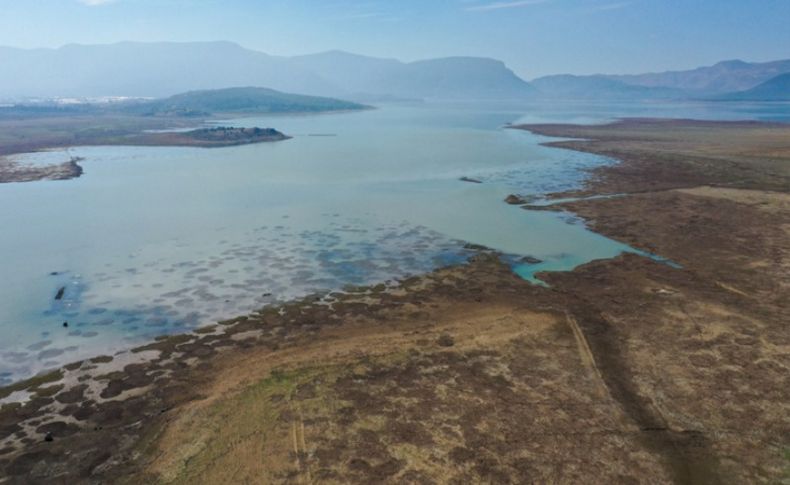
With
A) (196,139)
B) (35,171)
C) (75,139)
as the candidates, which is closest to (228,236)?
(35,171)

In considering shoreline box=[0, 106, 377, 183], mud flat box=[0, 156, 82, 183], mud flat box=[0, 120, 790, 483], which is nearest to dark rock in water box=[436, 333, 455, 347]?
mud flat box=[0, 120, 790, 483]

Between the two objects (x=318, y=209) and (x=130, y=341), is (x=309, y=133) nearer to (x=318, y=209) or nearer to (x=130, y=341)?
(x=318, y=209)

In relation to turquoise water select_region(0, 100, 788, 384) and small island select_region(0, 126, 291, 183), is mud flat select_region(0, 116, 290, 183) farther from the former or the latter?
turquoise water select_region(0, 100, 788, 384)

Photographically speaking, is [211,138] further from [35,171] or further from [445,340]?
[445,340]

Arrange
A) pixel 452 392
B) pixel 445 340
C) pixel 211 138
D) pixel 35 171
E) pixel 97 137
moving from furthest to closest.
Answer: pixel 97 137 < pixel 211 138 < pixel 35 171 < pixel 445 340 < pixel 452 392

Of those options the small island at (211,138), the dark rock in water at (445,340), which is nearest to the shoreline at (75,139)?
the small island at (211,138)

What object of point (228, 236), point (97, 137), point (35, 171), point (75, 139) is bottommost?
point (228, 236)
